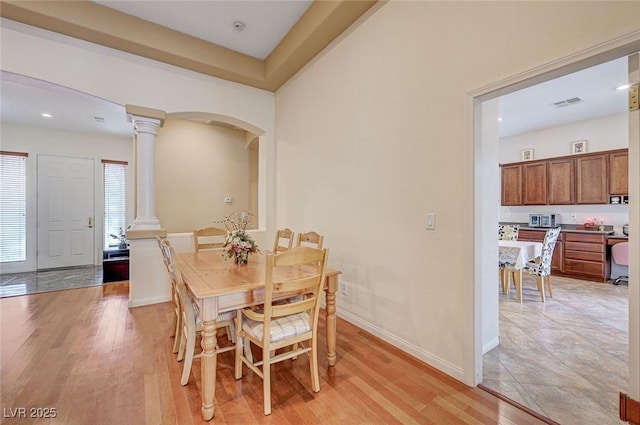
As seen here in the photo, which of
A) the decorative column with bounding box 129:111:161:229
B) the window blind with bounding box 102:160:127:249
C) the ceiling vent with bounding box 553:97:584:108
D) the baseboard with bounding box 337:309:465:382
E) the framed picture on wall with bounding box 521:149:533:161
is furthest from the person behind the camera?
the window blind with bounding box 102:160:127:249

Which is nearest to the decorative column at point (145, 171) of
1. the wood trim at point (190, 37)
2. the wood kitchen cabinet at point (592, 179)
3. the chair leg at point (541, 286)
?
the wood trim at point (190, 37)

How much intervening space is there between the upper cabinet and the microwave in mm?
287

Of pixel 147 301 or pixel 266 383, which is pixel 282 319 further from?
pixel 147 301

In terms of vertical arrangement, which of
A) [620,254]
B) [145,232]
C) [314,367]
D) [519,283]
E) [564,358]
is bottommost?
[564,358]

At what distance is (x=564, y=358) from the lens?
2.35 metres

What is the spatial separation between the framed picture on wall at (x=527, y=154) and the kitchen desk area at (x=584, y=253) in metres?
1.62

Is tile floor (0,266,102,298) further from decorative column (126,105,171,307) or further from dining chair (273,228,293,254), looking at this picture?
dining chair (273,228,293,254)

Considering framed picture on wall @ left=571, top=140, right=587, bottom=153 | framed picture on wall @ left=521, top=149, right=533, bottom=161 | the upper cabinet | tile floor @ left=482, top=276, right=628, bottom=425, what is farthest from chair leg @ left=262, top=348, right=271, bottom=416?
framed picture on wall @ left=521, top=149, right=533, bottom=161

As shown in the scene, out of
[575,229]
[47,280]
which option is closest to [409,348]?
[575,229]

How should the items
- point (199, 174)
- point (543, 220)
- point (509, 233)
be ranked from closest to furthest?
point (509, 233)
point (199, 174)
point (543, 220)

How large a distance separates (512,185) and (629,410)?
592cm

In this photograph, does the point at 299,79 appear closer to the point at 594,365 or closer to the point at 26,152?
the point at 594,365

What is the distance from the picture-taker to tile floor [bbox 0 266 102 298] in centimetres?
430

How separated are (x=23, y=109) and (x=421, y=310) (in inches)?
278
